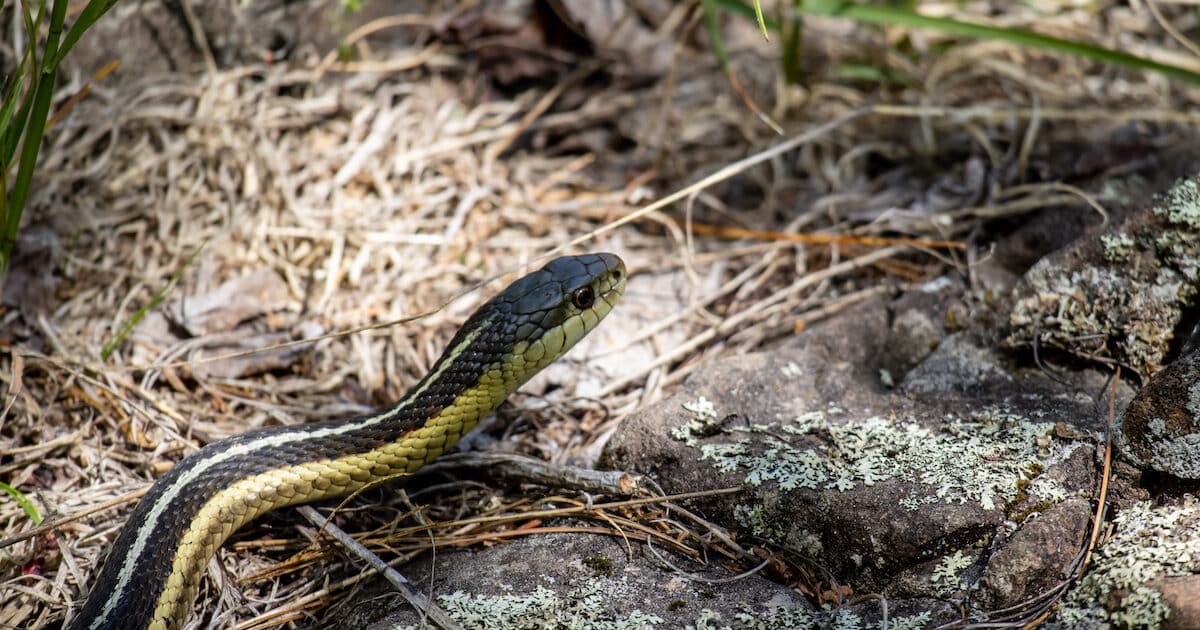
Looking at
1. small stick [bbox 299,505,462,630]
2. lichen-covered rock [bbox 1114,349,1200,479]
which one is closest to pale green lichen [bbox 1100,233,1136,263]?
lichen-covered rock [bbox 1114,349,1200,479]

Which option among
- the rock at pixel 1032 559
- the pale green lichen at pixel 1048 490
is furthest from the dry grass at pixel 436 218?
the pale green lichen at pixel 1048 490

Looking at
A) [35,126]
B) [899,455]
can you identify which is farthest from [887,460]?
[35,126]

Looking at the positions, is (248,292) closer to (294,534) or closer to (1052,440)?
(294,534)

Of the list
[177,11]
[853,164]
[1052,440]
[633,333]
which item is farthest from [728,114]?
[177,11]

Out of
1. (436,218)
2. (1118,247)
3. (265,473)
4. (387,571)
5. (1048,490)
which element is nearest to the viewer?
(1048,490)

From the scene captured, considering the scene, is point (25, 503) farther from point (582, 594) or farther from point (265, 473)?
point (582, 594)

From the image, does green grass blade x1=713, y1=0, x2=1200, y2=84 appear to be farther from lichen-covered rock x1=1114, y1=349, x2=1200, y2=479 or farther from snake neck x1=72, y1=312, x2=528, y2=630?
snake neck x1=72, y1=312, x2=528, y2=630
